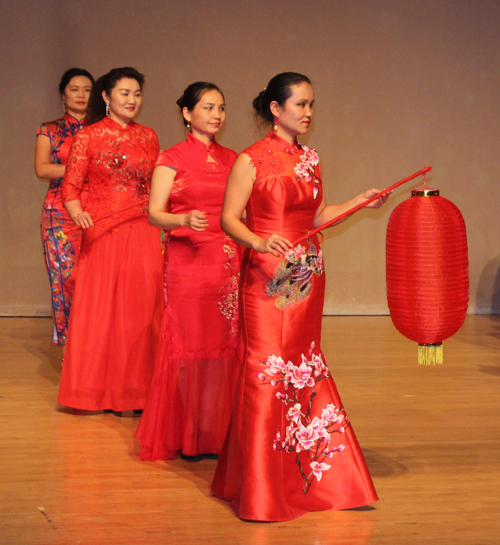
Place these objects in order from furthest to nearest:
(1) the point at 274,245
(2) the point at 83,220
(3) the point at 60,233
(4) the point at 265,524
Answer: (3) the point at 60,233
(2) the point at 83,220
(4) the point at 265,524
(1) the point at 274,245

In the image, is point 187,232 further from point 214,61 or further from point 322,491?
point 214,61

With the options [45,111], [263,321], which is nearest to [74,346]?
[263,321]

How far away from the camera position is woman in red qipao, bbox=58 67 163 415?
3.59m

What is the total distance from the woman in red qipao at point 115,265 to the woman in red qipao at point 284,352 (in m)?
1.23

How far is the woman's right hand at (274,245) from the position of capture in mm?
2172

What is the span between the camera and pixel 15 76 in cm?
617

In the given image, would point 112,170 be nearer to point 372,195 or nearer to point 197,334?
point 197,334

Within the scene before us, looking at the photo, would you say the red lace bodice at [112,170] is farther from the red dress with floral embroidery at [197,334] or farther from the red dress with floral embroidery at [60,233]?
the red dress with floral embroidery at [60,233]

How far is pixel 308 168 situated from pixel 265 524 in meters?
1.07

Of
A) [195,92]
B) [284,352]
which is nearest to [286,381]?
[284,352]

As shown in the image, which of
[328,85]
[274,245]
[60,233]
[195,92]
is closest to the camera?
[274,245]

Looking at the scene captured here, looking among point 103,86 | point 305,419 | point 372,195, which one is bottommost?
point 305,419

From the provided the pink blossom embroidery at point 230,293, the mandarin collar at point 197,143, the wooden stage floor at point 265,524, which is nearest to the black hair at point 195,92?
the mandarin collar at point 197,143

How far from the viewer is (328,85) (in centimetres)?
632
